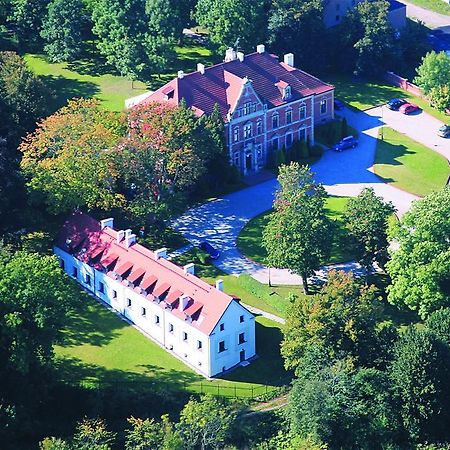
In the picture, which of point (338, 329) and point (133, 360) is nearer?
point (338, 329)

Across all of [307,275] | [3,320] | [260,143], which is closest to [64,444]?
[3,320]

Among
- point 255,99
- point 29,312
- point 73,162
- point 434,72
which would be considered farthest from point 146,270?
point 434,72

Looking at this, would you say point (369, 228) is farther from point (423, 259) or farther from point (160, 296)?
point (160, 296)

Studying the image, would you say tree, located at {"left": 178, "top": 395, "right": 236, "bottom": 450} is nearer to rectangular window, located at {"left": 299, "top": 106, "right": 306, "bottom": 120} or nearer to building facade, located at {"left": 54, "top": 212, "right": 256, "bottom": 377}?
building facade, located at {"left": 54, "top": 212, "right": 256, "bottom": 377}

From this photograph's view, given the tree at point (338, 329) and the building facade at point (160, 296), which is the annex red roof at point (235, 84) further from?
the tree at point (338, 329)

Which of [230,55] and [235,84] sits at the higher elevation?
[230,55]

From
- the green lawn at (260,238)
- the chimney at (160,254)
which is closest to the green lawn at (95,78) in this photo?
the green lawn at (260,238)

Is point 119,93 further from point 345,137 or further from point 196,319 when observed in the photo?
point 196,319
